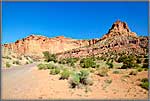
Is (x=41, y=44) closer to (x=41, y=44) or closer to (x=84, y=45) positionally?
(x=41, y=44)

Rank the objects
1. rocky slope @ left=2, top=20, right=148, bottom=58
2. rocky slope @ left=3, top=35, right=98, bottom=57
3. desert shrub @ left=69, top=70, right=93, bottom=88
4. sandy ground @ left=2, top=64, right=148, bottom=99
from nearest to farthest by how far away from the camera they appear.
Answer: sandy ground @ left=2, top=64, right=148, bottom=99, desert shrub @ left=69, top=70, right=93, bottom=88, rocky slope @ left=2, top=20, right=148, bottom=58, rocky slope @ left=3, top=35, right=98, bottom=57

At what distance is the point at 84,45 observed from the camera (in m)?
115

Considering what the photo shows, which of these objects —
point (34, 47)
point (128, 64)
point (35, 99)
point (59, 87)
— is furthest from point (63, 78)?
point (34, 47)

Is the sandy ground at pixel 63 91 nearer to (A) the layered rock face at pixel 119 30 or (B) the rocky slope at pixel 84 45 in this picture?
(B) the rocky slope at pixel 84 45

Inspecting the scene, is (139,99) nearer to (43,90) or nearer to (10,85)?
(43,90)

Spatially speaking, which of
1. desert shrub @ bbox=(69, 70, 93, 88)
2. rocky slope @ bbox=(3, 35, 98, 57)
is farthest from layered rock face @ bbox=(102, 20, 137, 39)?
desert shrub @ bbox=(69, 70, 93, 88)

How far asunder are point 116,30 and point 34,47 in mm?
34243

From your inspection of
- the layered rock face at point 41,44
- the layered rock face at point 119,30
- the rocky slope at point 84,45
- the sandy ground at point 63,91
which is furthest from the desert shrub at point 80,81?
the layered rock face at point 41,44

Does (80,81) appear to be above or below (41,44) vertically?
below

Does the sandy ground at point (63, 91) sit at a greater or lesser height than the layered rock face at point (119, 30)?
lesser

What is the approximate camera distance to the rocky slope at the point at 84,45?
59.0 metres

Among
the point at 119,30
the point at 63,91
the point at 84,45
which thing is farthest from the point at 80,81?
the point at 84,45

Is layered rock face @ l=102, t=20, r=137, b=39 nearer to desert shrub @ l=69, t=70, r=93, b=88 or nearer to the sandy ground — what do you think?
desert shrub @ l=69, t=70, r=93, b=88

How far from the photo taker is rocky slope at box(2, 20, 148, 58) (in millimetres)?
58969
